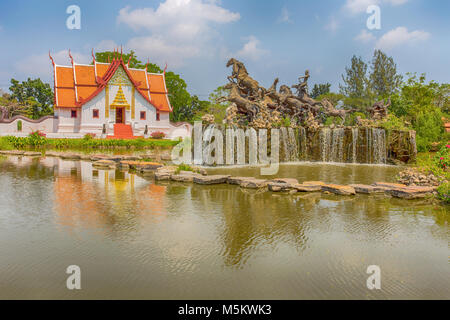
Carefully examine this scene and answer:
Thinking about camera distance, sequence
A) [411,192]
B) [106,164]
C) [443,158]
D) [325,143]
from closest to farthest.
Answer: [411,192] → [443,158] → [106,164] → [325,143]

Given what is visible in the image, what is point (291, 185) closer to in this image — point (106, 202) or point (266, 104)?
point (106, 202)

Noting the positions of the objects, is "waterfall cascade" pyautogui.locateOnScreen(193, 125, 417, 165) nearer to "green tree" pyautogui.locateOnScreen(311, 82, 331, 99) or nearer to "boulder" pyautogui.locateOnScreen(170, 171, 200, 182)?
"boulder" pyautogui.locateOnScreen(170, 171, 200, 182)

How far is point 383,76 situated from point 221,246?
46.2 m

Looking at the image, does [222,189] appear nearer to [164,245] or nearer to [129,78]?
[164,245]

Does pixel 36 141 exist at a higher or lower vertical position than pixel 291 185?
higher

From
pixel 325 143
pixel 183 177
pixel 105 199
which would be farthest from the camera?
pixel 325 143

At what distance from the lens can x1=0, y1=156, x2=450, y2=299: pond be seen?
133 inches

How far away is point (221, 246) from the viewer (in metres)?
4.48

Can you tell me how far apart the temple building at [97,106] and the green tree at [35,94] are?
12668 millimetres

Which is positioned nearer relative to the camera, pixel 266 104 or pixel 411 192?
pixel 411 192

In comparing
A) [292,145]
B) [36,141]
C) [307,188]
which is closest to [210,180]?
[307,188]

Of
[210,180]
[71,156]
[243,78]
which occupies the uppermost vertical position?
[243,78]

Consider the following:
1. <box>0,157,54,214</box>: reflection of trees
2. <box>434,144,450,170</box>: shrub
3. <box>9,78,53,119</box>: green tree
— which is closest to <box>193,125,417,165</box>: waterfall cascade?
<box>0,157,54,214</box>: reflection of trees
